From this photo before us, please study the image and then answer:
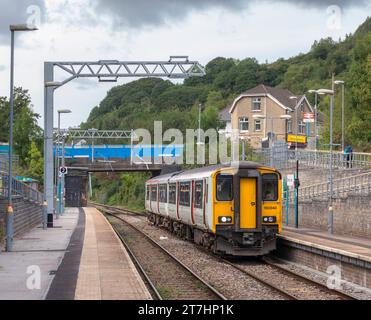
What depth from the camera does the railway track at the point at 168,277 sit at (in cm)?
1620

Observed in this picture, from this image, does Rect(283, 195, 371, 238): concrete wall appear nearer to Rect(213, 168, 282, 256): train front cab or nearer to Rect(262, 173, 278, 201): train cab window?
Rect(262, 173, 278, 201): train cab window

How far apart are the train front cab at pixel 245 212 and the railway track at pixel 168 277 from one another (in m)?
1.81

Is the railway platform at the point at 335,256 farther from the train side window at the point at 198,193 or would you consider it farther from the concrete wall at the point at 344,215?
the train side window at the point at 198,193

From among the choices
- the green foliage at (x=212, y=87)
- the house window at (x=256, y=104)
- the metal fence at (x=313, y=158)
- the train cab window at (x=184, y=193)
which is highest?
the green foliage at (x=212, y=87)

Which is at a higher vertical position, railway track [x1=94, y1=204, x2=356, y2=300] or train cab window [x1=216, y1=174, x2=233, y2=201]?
train cab window [x1=216, y1=174, x2=233, y2=201]

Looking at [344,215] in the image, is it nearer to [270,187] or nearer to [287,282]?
[270,187]

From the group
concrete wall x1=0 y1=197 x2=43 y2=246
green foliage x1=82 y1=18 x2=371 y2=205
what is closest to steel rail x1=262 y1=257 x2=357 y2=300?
concrete wall x1=0 y1=197 x2=43 y2=246

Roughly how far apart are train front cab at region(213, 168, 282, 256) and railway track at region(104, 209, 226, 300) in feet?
5.93

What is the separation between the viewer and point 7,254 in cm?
2342

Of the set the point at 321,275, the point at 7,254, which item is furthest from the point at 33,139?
the point at 321,275

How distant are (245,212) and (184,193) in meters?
6.44

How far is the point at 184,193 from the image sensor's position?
29.3 meters

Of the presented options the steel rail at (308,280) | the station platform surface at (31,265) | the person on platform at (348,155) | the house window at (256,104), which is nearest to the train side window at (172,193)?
the station platform surface at (31,265)

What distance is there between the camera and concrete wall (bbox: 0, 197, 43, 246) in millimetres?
28450
